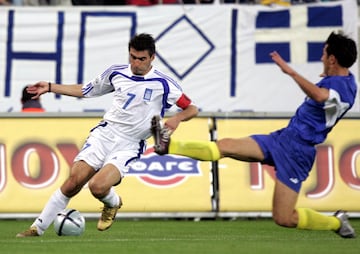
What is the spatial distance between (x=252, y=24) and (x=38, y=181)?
5.82 metres

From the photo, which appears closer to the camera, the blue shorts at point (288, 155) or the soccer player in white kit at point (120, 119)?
the blue shorts at point (288, 155)

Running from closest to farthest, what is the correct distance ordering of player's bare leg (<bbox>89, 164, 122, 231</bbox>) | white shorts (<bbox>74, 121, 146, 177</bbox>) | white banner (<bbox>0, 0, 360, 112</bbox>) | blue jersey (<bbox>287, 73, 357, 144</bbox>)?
blue jersey (<bbox>287, 73, 357, 144</bbox>) → player's bare leg (<bbox>89, 164, 122, 231</bbox>) → white shorts (<bbox>74, 121, 146, 177</bbox>) → white banner (<bbox>0, 0, 360, 112</bbox>)

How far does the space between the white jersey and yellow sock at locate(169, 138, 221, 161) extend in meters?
1.54

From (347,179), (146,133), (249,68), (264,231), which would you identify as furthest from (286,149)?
(249,68)

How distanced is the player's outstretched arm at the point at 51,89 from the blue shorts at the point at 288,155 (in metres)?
2.31

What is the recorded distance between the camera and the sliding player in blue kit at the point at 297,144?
12.3m

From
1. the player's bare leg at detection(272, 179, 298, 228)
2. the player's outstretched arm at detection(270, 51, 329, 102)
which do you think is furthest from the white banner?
the player's outstretched arm at detection(270, 51, 329, 102)

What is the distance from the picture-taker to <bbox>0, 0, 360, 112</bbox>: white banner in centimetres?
2102

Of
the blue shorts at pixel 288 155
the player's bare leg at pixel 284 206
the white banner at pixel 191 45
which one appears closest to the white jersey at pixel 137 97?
the blue shorts at pixel 288 155

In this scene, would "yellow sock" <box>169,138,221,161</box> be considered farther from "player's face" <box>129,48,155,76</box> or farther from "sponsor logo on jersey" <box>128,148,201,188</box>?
"sponsor logo on jersey" <box>128,148,201,188</box>

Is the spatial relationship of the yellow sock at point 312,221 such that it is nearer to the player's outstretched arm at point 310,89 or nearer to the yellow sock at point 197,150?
the yellow sock at point 197,150

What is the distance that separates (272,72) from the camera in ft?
69.8

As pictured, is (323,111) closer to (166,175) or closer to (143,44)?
(143,44)

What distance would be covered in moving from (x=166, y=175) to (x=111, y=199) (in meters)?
3.51
